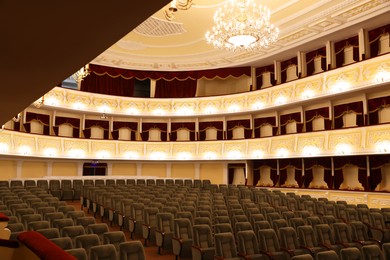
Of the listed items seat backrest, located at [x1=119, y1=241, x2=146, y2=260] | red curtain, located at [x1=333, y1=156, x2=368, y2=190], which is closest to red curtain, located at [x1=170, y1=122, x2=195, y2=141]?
red curtain, located at [x1=333, y1=156, x2=368, y2=190]

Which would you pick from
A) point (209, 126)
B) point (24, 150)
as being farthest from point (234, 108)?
point (24, 150)

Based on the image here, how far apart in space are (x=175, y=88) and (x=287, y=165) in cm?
793

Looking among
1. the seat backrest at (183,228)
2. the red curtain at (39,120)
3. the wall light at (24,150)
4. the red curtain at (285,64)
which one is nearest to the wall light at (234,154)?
the red curtain at (285,64)

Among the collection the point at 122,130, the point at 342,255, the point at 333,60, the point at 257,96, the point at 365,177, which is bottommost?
the point at 342,255

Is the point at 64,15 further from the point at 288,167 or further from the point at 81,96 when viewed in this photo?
the point at 81,96

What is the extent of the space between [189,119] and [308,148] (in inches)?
304

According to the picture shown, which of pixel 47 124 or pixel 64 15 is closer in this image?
pixel 64 15

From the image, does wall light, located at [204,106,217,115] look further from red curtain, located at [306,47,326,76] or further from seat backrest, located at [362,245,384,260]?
seat backrest, located at [362,245,384,260]

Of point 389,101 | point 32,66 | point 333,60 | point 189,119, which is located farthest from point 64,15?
point 189,119

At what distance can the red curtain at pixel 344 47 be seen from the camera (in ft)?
42.8

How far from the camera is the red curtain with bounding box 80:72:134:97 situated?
1803 centimetres

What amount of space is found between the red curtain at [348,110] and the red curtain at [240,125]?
4.58 m

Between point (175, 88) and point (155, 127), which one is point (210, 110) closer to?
point (175, 88)

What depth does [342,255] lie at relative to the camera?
437 cm
